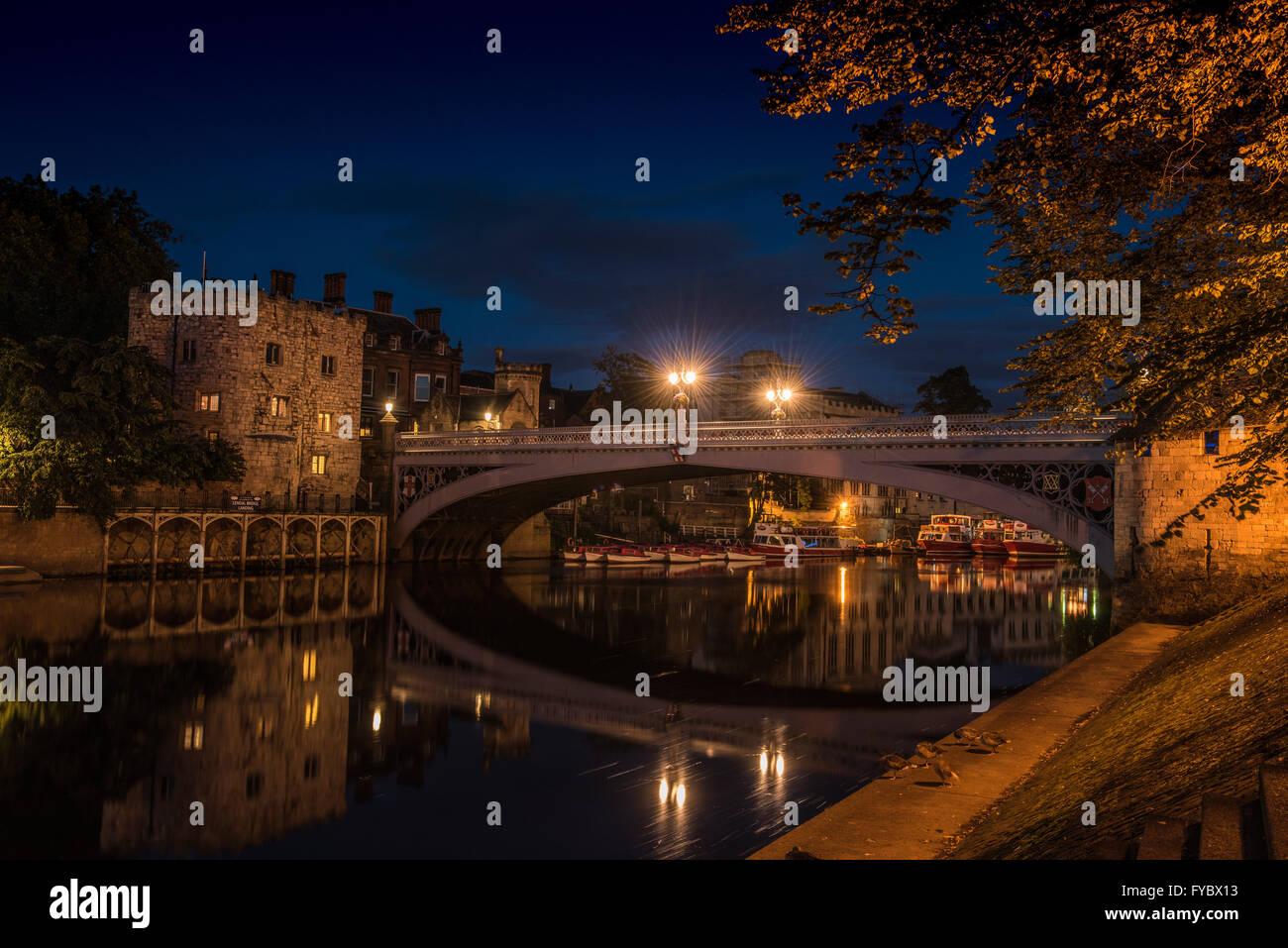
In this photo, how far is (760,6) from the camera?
9.09 metres

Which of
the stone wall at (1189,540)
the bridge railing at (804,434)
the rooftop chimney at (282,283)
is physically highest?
the rooftop chimney at (282,283)

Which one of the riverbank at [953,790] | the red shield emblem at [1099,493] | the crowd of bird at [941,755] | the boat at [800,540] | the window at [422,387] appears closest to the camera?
the riverbank at [953,790]

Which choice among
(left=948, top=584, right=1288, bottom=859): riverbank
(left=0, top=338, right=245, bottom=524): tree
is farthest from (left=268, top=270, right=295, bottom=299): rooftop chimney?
(left=948, top=584, right=1288, bottom=859): riverbank

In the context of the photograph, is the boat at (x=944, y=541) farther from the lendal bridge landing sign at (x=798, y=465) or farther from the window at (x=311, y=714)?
the window at (x=311, y=714)

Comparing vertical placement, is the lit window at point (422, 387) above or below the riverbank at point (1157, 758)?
above

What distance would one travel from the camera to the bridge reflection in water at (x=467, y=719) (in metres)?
12.6

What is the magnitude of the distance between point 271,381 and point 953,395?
62.6 meters

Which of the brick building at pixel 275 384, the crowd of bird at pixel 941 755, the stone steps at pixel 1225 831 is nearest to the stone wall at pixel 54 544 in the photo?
the brick building at pixel 275 384

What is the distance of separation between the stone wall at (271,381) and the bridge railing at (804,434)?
4.48 m

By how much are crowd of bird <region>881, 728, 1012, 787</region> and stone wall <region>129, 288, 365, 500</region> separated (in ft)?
140

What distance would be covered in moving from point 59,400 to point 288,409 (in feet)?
47.0

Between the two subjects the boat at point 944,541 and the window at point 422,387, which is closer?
the window at point 422,387

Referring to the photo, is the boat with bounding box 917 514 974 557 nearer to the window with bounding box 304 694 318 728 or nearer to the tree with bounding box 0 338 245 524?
the tree with bounding box 0 338 245 524
